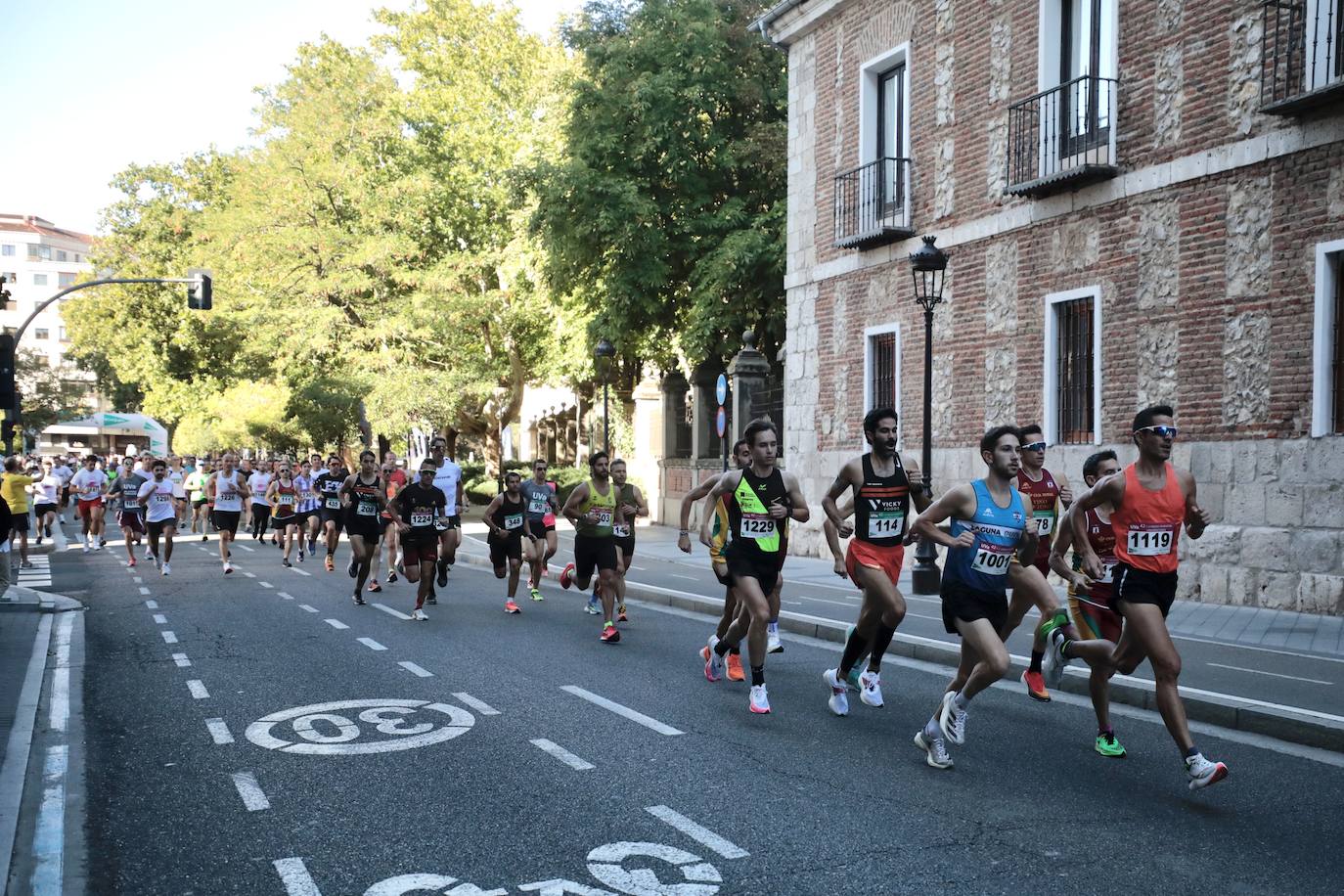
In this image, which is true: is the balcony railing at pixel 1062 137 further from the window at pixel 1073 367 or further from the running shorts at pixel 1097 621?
the running shorts at pixel 1097 621

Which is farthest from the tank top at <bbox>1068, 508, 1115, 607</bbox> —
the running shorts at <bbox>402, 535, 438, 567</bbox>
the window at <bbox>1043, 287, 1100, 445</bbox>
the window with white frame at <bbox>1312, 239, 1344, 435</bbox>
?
the running shorts at <bbox>402, 535, 438, 567</bbox>

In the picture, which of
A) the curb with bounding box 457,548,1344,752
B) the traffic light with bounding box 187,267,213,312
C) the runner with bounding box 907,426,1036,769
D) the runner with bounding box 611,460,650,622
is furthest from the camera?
the traffic light with bounding box 187,267,213,312

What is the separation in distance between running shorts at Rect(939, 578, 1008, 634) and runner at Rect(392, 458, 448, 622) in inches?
322

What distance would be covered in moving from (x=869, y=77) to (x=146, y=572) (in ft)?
47.6

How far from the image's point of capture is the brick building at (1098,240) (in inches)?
500

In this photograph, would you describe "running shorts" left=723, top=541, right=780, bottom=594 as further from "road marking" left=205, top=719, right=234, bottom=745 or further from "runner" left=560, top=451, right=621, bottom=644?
"runner" left=560, top=451, right=621, bottom=644

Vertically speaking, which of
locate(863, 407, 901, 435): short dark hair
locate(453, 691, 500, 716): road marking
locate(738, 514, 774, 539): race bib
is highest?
locate(863, 407, 901, 435): short dark hair

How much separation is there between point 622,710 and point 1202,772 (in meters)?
3.66

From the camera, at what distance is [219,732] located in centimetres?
752

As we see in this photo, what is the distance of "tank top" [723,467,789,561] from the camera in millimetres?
8305

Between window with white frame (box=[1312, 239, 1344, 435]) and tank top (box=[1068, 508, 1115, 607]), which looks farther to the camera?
window with white frame (box=[1312, 239, 1344, 435])

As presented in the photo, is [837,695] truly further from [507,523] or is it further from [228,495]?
[228,495]

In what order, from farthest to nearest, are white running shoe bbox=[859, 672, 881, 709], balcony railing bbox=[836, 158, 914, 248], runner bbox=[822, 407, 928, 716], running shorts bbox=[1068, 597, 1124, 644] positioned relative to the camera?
1. balcony railing bbox=[836, 158, 914, 248]
2. white running shoe bbox=[859, 672, 881, 709]
3. runner bbox=[822, 407, 928, 716]
4. running shorts bbox=[1068, 597, 1124, 644]

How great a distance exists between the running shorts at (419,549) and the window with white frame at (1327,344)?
31.5 ft
